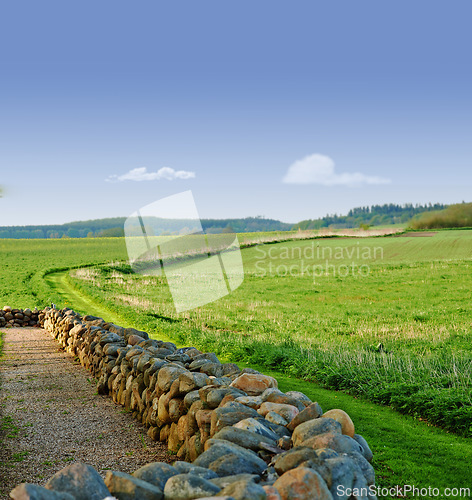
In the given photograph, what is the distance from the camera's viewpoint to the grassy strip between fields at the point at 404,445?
5.08m

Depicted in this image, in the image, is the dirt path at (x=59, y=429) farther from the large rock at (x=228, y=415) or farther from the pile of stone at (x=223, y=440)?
the large rock at (x=228, y=415)

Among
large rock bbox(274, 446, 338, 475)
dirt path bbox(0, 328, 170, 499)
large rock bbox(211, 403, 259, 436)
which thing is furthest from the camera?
dirt path bbox(0, 328, 170, 499)

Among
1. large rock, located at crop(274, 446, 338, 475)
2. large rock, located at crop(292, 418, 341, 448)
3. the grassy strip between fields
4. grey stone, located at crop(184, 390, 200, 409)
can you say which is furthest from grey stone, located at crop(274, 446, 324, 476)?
grey stone, located at crop(184, 390, 200, 409)

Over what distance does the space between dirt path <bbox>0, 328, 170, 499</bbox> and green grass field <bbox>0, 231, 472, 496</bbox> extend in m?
3.34

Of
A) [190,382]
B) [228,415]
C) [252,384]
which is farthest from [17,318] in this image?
[228,415]

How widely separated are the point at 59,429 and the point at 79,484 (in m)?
4.32

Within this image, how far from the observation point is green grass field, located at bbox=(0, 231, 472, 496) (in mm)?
6559

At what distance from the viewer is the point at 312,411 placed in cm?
486

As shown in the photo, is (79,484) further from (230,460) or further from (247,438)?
(247,438)

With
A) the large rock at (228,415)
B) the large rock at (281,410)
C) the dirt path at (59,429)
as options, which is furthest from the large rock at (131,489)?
the dirt path at (59,429)

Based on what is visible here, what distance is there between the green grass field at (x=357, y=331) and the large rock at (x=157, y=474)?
2.70 meters

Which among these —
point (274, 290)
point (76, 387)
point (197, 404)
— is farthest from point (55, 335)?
point (274, 290)

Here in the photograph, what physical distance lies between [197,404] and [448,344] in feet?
34.1

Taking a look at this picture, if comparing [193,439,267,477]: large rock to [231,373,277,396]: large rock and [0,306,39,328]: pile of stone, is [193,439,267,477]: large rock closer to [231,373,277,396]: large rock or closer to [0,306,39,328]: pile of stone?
[231,373,277,396]: large rock
